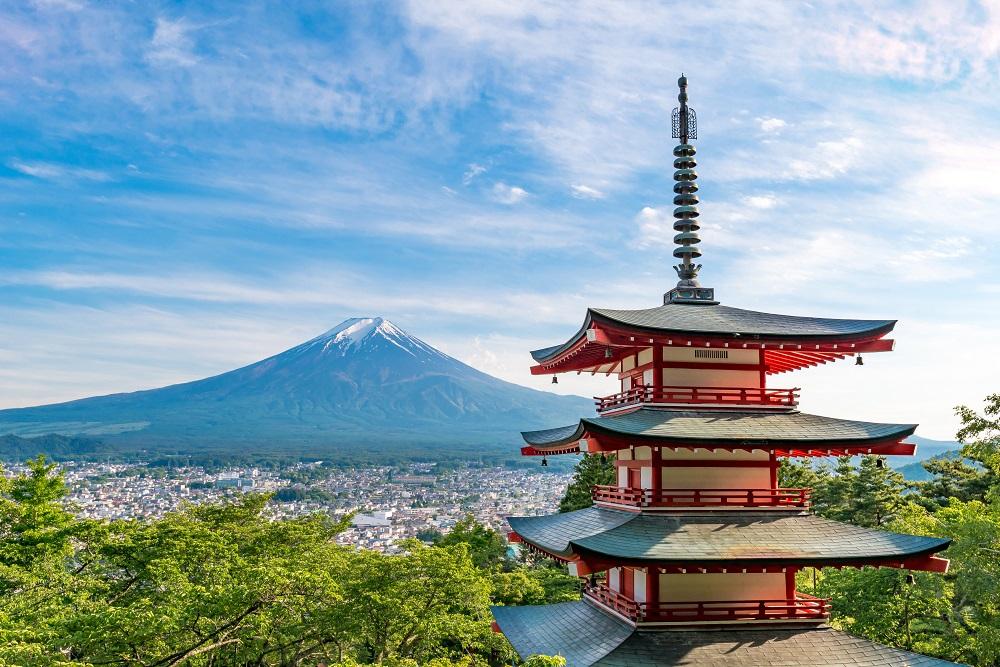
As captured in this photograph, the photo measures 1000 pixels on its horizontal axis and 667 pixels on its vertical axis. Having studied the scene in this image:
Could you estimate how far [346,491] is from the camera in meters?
112

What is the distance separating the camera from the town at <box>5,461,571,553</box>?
81812mm

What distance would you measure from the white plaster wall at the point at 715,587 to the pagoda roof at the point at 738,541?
90 cm

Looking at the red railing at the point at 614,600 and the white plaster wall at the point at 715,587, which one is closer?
the red railing at the point at 614,600

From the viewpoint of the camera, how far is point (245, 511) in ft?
100

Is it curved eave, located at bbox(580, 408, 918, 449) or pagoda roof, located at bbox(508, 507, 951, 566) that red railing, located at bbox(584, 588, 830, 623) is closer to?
pagoda roof, located at bbox(508, 507, 951, 566)

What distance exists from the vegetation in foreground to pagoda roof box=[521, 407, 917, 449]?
6081 millimetres

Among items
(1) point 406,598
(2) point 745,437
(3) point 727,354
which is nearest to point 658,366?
(3) point 727,354

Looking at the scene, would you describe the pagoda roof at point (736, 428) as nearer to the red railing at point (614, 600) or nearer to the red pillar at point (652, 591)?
the red pillar at point (652, 591)

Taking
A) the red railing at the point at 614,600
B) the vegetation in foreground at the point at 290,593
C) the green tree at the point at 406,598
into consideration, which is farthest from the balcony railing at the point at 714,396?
the green tree at the point at 406,598

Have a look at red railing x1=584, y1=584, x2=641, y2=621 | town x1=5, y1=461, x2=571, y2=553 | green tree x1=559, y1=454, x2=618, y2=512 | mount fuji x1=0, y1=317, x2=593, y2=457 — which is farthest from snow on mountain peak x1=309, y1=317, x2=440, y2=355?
red railing x1=584, y1=584, x2=641, y2=621

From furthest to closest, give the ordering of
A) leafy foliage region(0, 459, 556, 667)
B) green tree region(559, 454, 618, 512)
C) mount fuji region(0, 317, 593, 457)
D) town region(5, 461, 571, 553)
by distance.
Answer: mount fuji region(0, 317, 593, 457)
town region(5, 461, 571, 553)
green tree region(559, 454, 618, 512)
leafy foliage region(0, 459, 556, 667)

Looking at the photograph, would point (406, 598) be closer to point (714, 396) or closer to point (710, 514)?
point (710, 514)

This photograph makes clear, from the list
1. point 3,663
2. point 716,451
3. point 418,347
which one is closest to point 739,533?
point 716,451

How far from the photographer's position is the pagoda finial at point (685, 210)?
17188mm
